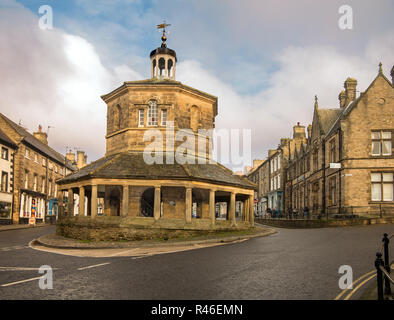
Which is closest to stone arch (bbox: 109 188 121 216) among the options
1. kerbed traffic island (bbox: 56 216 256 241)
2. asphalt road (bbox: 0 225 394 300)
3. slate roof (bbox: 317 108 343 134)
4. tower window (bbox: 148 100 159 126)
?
kerbed traffic island (bbox: 56 216 256 241)

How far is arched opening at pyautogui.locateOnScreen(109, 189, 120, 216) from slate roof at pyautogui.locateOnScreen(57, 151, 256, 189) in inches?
85.7

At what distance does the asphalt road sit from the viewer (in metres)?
7.72

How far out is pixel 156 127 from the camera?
84.0 ft

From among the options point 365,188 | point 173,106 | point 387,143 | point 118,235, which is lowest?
point 118,235

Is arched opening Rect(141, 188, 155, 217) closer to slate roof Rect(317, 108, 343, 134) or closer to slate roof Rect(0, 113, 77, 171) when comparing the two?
slate roof Rect(317, 108, 343, 134)

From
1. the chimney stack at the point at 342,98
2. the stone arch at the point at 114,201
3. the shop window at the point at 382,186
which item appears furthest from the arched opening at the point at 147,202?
the chimney stack at the point at 342,98

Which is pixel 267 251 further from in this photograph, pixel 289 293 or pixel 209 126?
pixel 209 126

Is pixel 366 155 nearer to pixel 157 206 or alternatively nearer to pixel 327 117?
pixel 327 117

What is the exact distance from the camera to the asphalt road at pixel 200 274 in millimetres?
7723

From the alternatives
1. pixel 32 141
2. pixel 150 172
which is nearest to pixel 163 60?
pixel 150 172
